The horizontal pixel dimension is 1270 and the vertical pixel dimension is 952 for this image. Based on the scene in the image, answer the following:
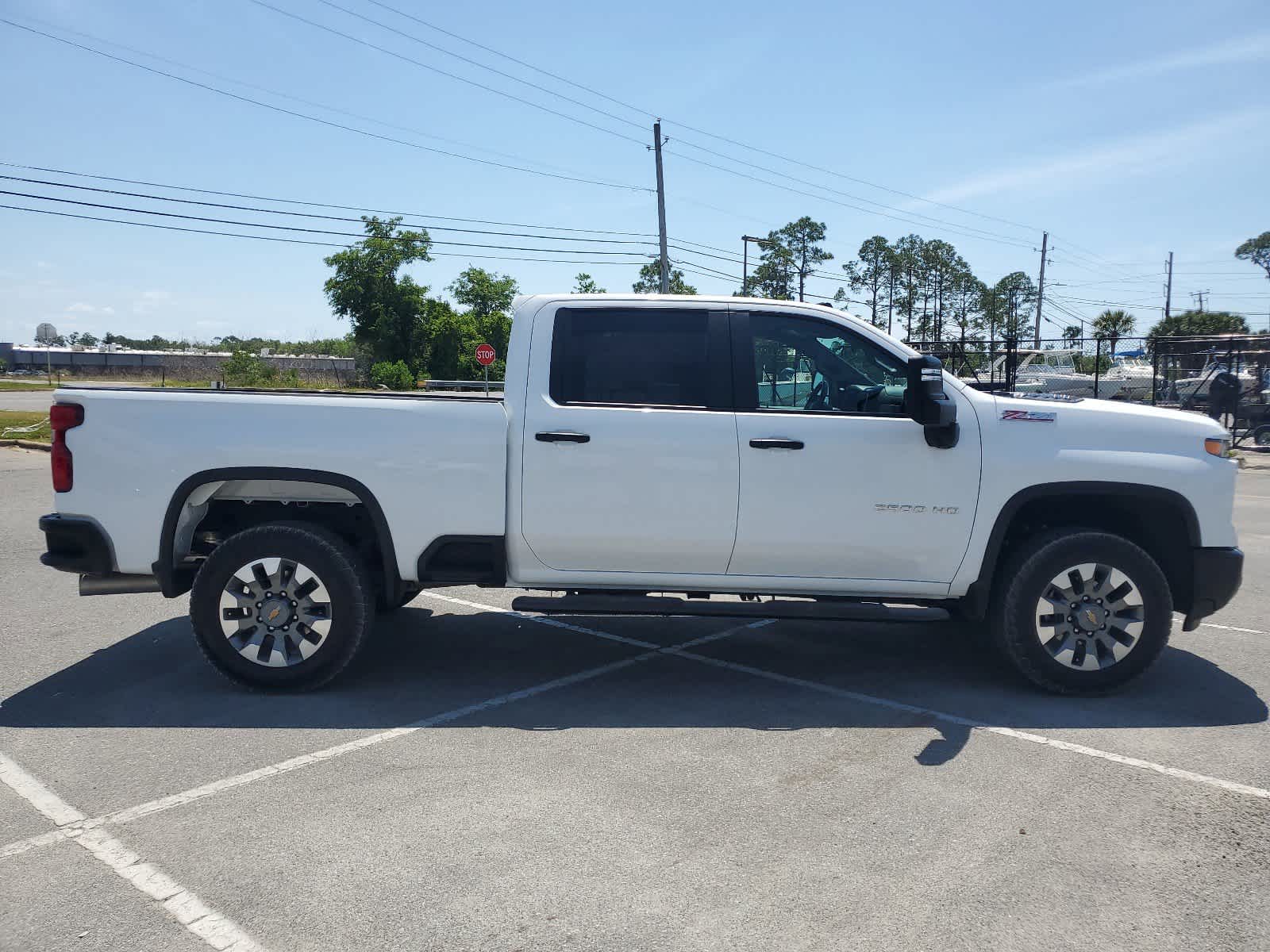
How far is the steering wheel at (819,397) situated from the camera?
5148mm

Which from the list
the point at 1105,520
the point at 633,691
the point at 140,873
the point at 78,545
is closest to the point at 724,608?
the point at 633,691

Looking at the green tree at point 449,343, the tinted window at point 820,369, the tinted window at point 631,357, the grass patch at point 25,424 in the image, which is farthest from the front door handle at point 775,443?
the green tree at point 449,343

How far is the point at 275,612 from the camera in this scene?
5031 millimetres

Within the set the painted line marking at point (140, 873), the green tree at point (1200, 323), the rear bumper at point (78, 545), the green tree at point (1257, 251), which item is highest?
the green tree at point (1257, 251)

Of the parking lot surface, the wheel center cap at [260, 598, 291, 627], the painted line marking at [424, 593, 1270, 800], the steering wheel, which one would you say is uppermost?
the steering wheel

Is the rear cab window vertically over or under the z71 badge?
over

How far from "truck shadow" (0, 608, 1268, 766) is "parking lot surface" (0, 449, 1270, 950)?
24mm

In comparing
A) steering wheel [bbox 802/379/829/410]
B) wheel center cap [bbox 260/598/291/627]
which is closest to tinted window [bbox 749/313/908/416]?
steering wheel [bbox 802/379/829/410]

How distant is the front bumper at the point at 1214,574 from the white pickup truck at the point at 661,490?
1 centimetres

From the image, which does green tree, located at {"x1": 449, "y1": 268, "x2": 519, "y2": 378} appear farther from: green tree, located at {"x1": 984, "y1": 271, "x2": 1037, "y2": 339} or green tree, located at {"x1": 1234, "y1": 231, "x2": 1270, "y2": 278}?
green tree, located at {"x1": 1234, "y1": 231, "x2": 1270, "y2": 278}

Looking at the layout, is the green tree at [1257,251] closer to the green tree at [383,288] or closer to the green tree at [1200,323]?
the green tree at [1200,323]

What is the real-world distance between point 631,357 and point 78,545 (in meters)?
3.01

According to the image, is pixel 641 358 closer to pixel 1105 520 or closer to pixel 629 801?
pixel 629 801

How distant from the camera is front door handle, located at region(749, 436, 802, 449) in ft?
Result: 16.3
